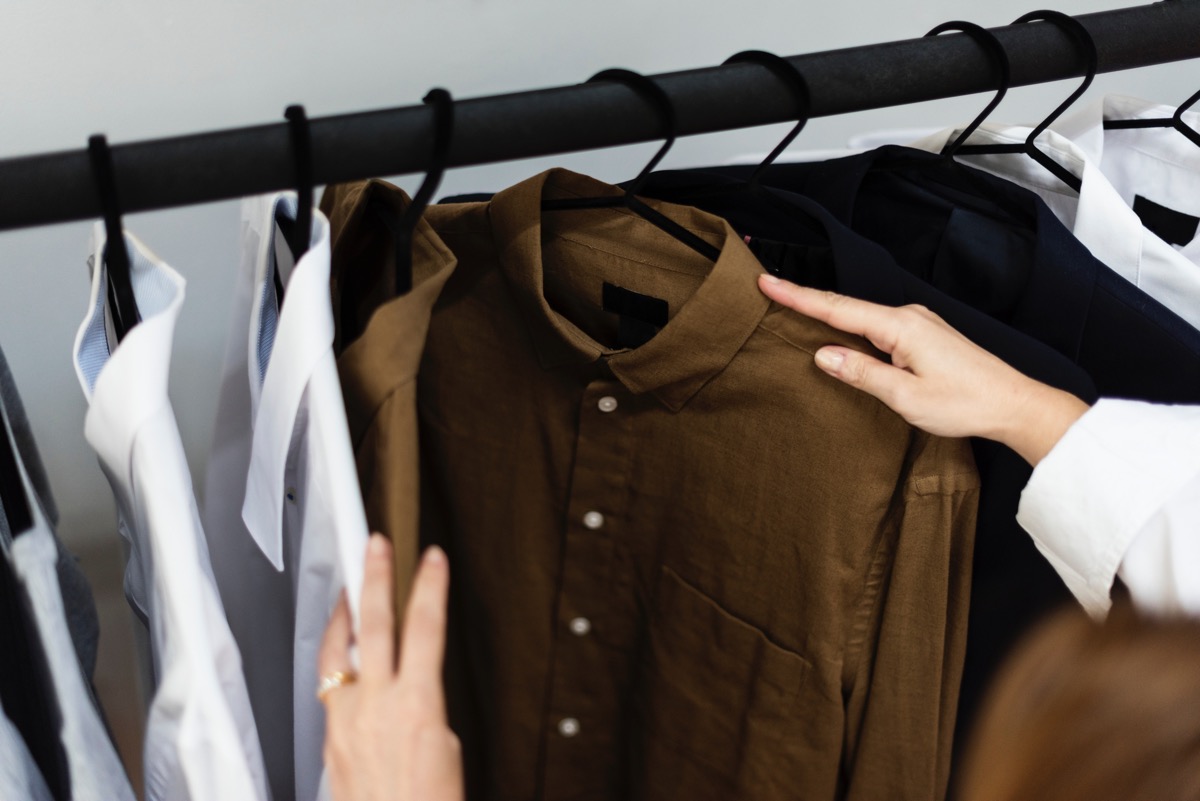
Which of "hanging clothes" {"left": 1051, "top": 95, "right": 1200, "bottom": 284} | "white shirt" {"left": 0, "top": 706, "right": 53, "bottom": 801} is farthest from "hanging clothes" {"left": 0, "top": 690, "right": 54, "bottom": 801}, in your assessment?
"hanging clothes" {"left": 1051, "top": 95, "right": 1200, "bottom": 284}

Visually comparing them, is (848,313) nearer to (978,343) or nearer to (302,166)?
(978,343)

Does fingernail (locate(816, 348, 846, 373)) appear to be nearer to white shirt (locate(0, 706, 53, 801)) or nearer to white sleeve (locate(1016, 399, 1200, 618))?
white sleeve (locate(1016, 399, 1200, 618))

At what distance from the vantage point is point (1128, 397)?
646 millimetres

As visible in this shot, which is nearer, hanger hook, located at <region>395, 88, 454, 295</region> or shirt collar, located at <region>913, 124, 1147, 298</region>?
hanger hook, located at <region>395, 88, 454, 295</region>

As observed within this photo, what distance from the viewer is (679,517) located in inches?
27.3

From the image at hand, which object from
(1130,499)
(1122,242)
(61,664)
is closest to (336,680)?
(61,664)

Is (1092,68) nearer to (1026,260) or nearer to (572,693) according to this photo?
(1026,260)

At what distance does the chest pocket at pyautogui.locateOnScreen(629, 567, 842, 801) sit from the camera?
0.68 m


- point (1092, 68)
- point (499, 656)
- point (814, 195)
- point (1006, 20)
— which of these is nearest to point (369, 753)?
point (499, 656)

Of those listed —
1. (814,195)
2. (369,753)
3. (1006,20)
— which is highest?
(1006,20)

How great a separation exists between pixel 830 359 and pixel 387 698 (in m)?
0.32

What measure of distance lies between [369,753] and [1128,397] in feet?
1.76

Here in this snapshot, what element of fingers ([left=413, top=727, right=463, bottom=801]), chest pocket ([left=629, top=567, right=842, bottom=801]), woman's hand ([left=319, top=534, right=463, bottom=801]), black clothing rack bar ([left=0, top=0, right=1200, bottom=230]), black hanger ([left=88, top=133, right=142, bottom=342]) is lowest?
chest pocket ([left=629, top=567, right=842, bottom=801])

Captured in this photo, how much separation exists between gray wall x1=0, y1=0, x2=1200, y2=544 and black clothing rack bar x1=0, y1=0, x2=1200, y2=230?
1.14 feet
